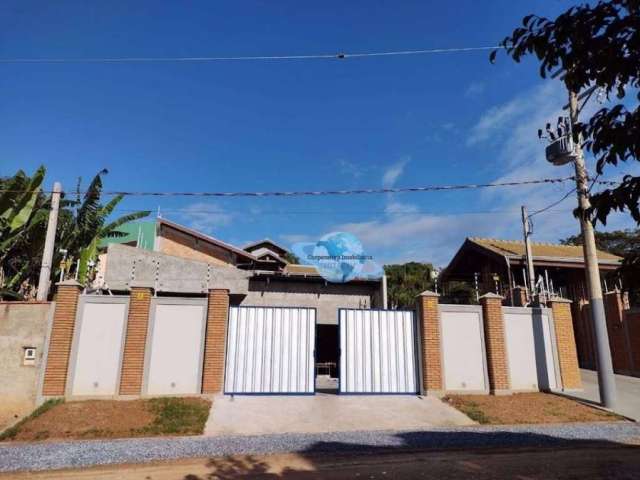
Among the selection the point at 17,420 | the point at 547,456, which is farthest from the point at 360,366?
the point at 17,420

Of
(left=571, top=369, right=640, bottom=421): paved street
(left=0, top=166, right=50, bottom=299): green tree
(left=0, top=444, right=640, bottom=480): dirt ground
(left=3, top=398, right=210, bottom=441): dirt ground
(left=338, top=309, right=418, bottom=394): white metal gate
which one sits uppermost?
(left=0, top=166, right=50, bottom=299): green tree

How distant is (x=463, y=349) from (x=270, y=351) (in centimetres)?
524

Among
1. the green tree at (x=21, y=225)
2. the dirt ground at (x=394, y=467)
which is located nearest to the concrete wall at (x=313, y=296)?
the green tree at (x=21, y=225)

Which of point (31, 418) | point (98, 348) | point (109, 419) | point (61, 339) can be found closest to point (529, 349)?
point (109, 419)

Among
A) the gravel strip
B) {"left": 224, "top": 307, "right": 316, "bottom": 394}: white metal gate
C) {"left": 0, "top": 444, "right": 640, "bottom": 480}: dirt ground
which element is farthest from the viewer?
{"left": 224, "top": 307, "right": 316, "bottom": 394}: white metal gate

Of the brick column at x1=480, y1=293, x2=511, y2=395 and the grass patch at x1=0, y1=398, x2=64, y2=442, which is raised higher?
the brick column at x1=480, y1=293, x2=511, y2=395

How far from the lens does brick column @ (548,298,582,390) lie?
12.5 metres

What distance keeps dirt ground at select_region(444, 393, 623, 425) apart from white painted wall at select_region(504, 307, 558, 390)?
19.1 inches

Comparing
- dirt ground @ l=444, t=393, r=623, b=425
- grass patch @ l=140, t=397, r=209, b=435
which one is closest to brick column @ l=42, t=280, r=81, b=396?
grass patch @ l=140, t=397, r=209, b=435

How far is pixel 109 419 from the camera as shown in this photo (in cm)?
911

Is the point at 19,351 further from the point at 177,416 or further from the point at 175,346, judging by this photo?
the point at 177,416

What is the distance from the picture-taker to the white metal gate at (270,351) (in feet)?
37.2

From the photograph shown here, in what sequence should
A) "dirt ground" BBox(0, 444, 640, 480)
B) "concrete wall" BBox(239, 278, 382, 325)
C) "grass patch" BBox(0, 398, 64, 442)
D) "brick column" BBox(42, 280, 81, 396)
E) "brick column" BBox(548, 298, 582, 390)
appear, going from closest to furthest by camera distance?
"dirt ground" BBox(0, 444, 640, 480) < "grass patch" BBox(0, 398, 64, 442) < "brick column" BBox(42, 280, 81, 396) < "brick column" BBox(548, 298, 582, 390) < "concrete wall" BBox(239, 278, 382, 325)

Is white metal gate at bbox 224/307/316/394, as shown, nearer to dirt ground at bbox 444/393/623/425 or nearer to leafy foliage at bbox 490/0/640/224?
dirt ground at bbox 444/393/623/425
